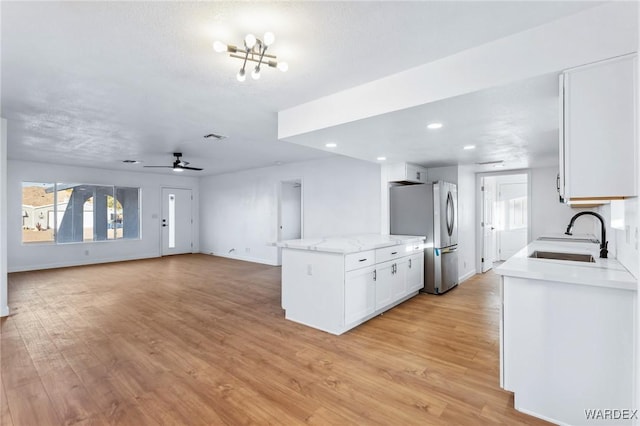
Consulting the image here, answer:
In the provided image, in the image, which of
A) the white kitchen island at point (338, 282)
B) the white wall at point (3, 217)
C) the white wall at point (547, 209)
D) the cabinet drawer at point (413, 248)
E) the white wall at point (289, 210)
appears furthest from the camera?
the white wall at point (289, 210)

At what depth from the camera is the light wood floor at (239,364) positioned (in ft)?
6.30

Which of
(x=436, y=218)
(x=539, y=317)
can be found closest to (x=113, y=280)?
(x=436, y=218)

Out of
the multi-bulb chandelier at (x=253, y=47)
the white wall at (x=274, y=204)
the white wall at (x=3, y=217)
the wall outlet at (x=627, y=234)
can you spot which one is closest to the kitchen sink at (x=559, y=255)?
the wall outlet at (x=627, y=234)

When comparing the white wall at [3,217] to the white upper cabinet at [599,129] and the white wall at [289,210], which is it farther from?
the white upper cabinet at [599,129]

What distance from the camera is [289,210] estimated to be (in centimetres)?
791

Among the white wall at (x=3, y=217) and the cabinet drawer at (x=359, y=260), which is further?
the white wall at (x=3, y=217)

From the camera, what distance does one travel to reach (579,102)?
1.73m

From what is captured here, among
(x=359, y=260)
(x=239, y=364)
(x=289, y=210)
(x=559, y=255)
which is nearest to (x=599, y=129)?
(x=559, y=255)

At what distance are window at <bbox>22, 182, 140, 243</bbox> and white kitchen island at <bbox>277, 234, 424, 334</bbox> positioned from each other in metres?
6.52

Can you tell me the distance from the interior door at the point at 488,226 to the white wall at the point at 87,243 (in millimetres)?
7962

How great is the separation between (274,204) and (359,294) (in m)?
4.51

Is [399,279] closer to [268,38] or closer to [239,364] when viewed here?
[239,364]

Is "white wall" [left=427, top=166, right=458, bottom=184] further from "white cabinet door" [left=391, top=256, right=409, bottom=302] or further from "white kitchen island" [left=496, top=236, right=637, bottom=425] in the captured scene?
"white kitchen island" [left=496, top=236, right=637, bottom=425]

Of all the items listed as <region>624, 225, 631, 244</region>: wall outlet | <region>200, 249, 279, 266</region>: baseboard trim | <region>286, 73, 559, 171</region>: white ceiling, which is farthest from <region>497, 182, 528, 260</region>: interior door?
<region>624, 225, 631, 244</region>: wall outlet
